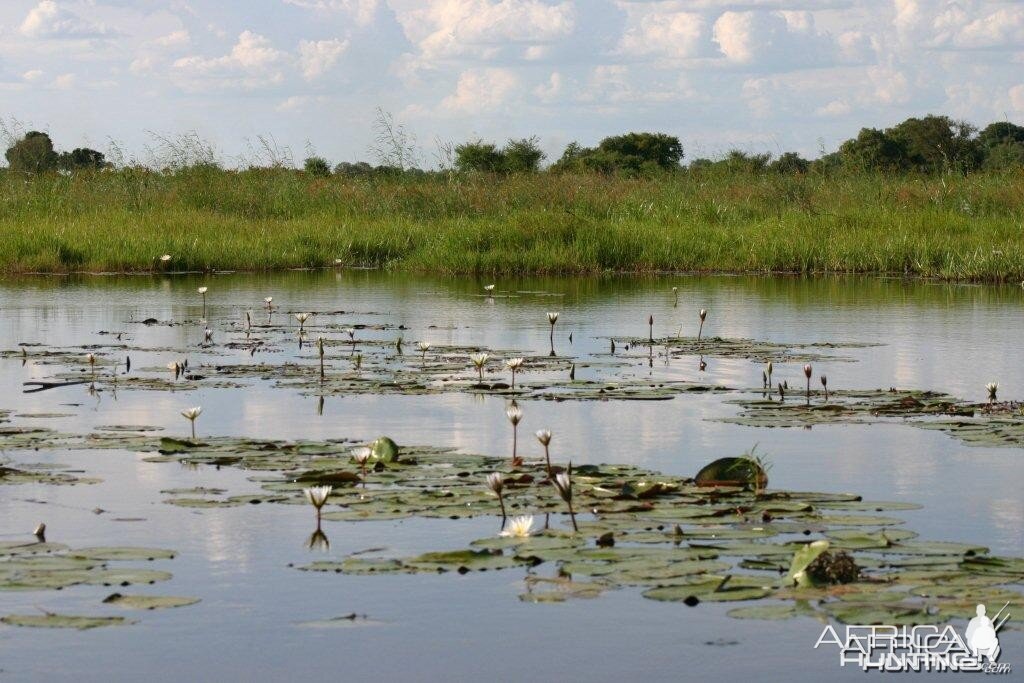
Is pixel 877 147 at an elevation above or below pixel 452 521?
above

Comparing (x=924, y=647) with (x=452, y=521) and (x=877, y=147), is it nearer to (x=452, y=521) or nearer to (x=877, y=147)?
(x=452, y=521)

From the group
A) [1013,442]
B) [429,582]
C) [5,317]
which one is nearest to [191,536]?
[429,582]

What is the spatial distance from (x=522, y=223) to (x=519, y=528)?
1881 cm

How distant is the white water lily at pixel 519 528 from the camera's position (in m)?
5.17

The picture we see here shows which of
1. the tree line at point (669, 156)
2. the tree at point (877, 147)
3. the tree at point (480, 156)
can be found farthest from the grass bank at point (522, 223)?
the tree at point (877, 147)

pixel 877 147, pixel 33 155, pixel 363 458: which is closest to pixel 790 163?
pixel 877 147

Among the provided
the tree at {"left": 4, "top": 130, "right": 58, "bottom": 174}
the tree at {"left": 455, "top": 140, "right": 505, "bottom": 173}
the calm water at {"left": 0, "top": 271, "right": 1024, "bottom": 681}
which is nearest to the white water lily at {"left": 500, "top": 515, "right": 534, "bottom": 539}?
the calm water at {"left": 0, "top": 271, "right": 1024, "bottom": 681}

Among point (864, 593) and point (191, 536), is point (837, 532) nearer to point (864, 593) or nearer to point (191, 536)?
point (864, 593)

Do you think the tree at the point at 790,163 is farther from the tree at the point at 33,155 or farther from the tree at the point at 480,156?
the tree at the point at 33,155

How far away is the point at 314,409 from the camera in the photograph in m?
9.03

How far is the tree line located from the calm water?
1823 cm

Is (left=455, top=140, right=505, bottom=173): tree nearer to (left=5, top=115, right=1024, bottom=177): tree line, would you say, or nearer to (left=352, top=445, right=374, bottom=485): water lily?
(left=5, top=115, right=1024, bottom=177): tree line

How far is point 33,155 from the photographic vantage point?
40.8 meters

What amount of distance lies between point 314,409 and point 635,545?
4130 mm
